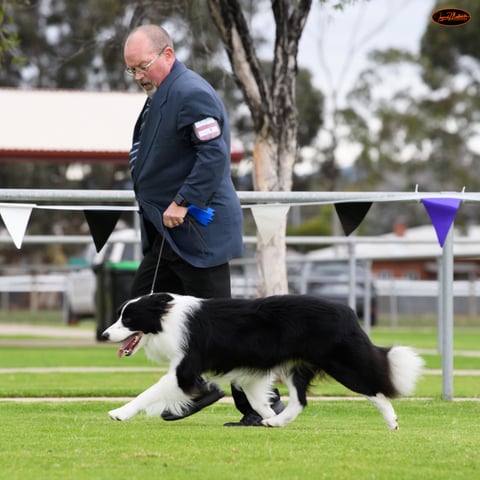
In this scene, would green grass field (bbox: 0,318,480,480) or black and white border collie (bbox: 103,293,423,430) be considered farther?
black and white border collie (bbox: 103,293,423,430)

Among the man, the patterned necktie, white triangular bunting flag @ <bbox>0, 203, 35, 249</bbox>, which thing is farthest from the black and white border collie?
white triangular bunting flag @ <bbox>0, 203, 35, 249</bbox>

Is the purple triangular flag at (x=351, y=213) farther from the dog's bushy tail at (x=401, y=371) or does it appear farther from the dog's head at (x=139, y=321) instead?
the dog's head at (x=139, y=321)

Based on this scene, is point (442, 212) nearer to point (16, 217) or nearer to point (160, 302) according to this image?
point (160, 302)

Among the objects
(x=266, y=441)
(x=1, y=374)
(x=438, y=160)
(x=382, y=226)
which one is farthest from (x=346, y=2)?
(x=382, y=226)

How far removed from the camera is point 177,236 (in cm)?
708

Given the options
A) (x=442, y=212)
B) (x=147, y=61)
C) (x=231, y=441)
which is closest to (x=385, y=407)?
(x=231, y=441)

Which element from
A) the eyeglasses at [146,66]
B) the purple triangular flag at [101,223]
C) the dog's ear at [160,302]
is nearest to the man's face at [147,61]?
the eyeglasses at [146,66]

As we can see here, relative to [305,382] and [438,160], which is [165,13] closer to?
[305,382]

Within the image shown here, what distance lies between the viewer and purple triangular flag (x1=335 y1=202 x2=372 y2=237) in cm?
903

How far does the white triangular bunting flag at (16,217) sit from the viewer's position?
846 cm

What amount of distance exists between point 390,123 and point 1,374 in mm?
35078

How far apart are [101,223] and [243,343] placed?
2568 mm

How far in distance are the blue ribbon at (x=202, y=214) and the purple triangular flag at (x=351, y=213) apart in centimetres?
220

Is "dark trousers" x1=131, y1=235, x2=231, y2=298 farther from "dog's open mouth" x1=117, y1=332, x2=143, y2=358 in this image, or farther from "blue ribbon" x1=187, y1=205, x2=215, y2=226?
"dog's open mouth" x1=117, y1=332, x2=143, y2=358
